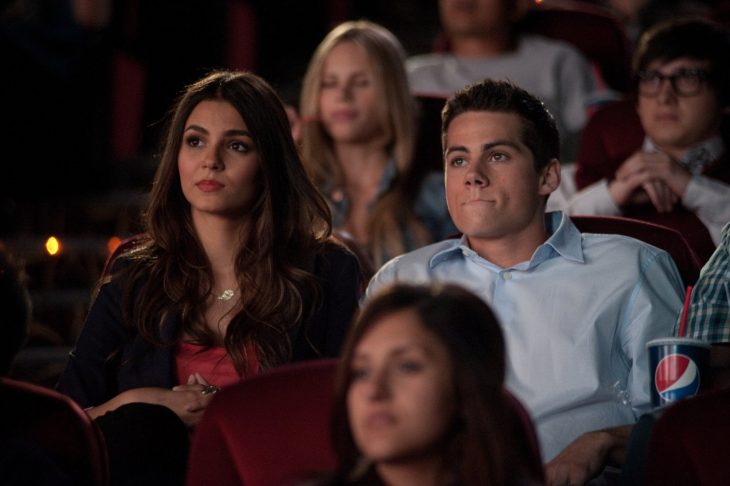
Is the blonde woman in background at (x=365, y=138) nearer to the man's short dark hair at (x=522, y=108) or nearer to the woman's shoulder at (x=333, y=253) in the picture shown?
the woman's shoulder at (x=333, y=253)

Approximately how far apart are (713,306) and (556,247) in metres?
0.29

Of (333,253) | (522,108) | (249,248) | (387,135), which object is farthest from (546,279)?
(387,135)

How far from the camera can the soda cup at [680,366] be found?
1.99m

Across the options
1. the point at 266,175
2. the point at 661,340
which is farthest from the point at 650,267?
the point at 266,175

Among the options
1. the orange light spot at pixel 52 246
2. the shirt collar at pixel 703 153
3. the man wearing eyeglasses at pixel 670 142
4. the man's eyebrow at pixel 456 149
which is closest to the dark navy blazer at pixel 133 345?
the man's eyebrow at pixel 456 149

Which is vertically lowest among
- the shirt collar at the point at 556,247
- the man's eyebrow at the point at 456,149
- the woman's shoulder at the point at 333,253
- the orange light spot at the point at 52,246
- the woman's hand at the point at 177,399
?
the orange light spot at the point at 52,246

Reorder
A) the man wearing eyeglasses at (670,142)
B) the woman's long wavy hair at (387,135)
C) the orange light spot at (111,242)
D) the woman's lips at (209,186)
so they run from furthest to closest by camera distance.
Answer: the orange light spot at (111,242) → the woman's long wavy hair at (387,135) → the man wearing eyeglasses at (670,142) → the woman's lips at (209,186)

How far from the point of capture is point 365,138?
3.74m

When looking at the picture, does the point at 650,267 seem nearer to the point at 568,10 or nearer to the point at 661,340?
the point at 661,340

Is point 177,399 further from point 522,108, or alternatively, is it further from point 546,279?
point 522,108

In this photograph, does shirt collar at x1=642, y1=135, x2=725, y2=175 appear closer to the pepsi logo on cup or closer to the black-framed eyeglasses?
the black-framed eyeglasses

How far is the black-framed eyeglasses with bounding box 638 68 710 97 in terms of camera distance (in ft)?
10.9

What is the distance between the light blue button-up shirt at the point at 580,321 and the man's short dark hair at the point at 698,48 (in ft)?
3.55

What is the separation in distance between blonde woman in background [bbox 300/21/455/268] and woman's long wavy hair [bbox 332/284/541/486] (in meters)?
1.94
